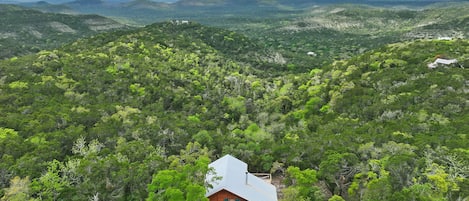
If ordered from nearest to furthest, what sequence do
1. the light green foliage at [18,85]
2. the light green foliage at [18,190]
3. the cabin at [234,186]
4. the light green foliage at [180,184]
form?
the light green foliage at [180,184]
the light green foliage at [18,190]
the cabin at [234,186]
the light green foliage at [18,85]

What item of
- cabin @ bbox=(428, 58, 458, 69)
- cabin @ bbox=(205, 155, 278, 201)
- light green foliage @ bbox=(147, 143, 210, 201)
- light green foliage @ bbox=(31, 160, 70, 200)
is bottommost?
cabin @ bbox=(205, 155, 278, 201)

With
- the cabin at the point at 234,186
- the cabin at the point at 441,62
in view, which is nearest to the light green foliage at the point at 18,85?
the cabin at the point at 234,186

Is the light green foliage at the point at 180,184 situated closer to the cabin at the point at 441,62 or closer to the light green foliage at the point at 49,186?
the light green foliage at the point at 49,186

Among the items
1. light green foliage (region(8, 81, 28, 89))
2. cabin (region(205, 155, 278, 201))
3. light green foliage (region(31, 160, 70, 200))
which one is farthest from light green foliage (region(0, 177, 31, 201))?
light green foliage (region(8, 81, 28, 89))

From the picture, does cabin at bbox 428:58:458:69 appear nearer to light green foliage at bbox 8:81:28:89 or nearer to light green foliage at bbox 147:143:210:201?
light green foliage at bbox 147:143:210:201

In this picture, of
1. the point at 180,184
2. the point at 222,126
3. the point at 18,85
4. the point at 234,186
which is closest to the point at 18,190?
the point at 180,184

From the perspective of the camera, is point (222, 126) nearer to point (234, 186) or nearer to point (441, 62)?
point (234, 186)

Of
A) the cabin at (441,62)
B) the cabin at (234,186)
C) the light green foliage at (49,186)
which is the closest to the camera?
the light green foliage at (49,186)
